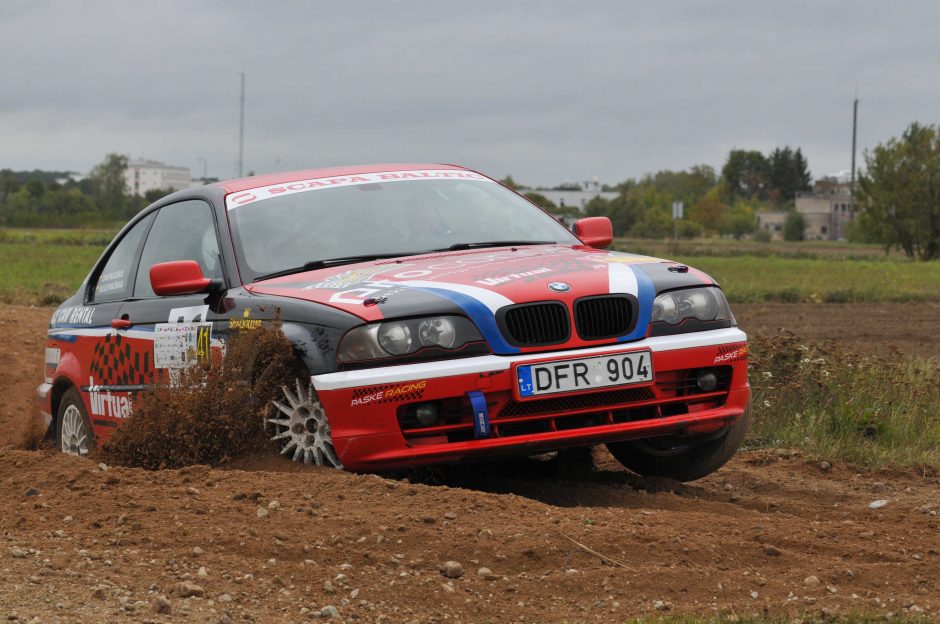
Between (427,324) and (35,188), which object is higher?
(35,188)

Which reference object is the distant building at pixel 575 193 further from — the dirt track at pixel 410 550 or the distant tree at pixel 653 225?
the dirt track at pixel 410 550

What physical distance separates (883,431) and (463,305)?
3985 mm

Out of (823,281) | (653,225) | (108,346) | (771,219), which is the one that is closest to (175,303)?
(108,346)

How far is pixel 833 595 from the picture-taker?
13.4 ft

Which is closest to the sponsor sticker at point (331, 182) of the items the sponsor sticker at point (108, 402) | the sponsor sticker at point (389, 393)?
the sponsor sticker at point (108, 402)

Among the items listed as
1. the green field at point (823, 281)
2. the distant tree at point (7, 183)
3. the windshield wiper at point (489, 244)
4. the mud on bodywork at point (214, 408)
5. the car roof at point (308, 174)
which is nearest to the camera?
the mud on bodywork at point (214, 408)

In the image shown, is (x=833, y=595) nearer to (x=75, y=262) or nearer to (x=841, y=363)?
(x=841, y=363)

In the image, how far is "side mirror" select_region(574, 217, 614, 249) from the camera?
706 centimetres

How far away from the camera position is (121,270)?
24.2 ft

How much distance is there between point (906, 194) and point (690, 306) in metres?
60.7

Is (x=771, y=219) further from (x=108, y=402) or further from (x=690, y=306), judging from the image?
(x=690, y=306)

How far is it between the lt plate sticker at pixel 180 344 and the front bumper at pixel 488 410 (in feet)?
3.29

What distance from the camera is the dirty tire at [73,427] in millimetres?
7145

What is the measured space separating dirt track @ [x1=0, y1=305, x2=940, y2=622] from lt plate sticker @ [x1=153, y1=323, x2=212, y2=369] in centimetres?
64
